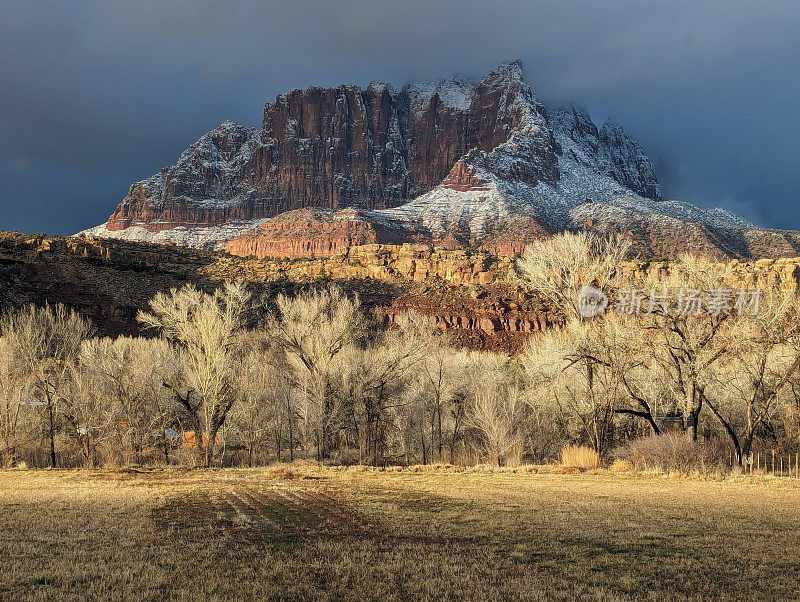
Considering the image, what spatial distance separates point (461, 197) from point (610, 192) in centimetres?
3913

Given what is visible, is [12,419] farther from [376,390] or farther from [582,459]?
[582,459]

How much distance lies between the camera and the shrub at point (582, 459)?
81.4 feet

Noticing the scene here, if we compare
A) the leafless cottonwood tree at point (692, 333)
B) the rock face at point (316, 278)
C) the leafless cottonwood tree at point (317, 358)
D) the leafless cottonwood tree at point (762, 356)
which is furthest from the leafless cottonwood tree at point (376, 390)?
the rock face at point (316, 278)

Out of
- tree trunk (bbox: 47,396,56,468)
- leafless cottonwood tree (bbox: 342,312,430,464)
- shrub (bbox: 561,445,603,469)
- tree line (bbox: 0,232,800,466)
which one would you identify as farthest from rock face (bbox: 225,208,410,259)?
shrub (bbox: 561,445,603,469)

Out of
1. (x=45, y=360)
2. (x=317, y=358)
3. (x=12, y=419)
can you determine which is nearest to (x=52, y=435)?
(x=12, y=419)

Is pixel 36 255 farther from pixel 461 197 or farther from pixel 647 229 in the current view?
pixel 461 197

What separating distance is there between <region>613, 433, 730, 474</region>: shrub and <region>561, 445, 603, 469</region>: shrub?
154cm

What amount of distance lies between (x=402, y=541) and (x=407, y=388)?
2662 centimetres

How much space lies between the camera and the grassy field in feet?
28.2

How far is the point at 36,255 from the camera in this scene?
65062 millimetres

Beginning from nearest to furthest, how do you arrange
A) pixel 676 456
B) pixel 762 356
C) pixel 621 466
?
pixel 676 456
pixel 621 466
pixel 762 356

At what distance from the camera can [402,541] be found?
11.5 m

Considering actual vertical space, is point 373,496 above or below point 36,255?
below

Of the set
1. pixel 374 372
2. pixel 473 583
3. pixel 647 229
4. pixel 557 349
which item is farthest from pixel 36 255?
pixel 647 229
